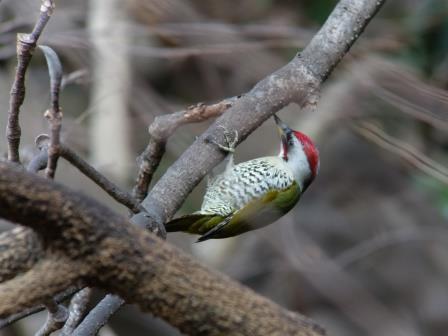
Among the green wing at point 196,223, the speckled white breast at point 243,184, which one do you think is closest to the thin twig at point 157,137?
the green wing at point 196,223

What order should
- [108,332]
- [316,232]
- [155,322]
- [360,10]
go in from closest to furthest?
[360,10] → [108,332] → [155,322] → [316,232]

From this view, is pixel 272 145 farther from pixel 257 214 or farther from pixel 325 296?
pixel 257 214

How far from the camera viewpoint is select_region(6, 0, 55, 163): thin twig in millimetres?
1701

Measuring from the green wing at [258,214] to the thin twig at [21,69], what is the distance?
1305 mm

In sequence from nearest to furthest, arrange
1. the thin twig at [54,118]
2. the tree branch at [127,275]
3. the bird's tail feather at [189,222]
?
the tree branch at [127,275] → the thin twig at [54,118] → the bird's tail feather at [189,222]

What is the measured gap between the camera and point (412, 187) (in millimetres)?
6742

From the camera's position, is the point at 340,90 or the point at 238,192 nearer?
the point at 238,192

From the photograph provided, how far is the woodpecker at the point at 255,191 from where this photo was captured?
324 centimetres

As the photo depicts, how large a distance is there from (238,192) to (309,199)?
336 cm

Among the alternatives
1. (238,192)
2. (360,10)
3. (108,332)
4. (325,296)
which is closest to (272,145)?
(325,296)

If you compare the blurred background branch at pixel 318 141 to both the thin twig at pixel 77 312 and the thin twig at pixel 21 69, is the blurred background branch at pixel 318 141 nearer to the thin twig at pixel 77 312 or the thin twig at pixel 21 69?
the thin twig at pixel 77 312

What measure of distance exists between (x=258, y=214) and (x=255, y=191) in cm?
19

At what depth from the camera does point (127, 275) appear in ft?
4.54

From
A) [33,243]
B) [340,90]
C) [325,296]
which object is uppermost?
[33,243]
